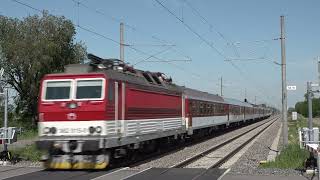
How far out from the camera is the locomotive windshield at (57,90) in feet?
51.4

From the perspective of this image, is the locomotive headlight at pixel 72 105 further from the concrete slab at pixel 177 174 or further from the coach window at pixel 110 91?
the concrete slab at pixel 177 174

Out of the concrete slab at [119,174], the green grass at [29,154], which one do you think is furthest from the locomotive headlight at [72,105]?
the green grass at [29,154]

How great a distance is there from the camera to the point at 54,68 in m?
41.2

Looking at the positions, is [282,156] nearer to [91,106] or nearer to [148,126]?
[148,126]

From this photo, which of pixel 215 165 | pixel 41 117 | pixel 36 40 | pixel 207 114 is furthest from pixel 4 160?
pixel 36 40

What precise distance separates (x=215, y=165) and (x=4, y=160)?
711cm

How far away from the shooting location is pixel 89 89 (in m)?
15.5

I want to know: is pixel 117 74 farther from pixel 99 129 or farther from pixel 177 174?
pixel 177 174

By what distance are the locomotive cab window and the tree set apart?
2430 centimetres

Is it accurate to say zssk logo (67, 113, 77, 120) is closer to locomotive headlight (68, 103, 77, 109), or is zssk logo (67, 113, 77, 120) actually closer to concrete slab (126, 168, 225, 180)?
locomotive headlight (68, 103, 77, 109)

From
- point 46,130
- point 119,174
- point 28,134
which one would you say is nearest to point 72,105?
point 46,130

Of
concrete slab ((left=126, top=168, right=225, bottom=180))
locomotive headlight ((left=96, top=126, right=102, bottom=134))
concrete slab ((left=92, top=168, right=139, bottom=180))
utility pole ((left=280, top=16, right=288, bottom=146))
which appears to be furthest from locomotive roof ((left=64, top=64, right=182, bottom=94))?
utility pole ((left=280, top=16, right=288, bottom=146))

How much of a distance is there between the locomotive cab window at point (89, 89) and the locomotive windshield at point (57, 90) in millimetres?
334

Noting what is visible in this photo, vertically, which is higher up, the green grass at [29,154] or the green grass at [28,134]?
the green grass at [28,134]
